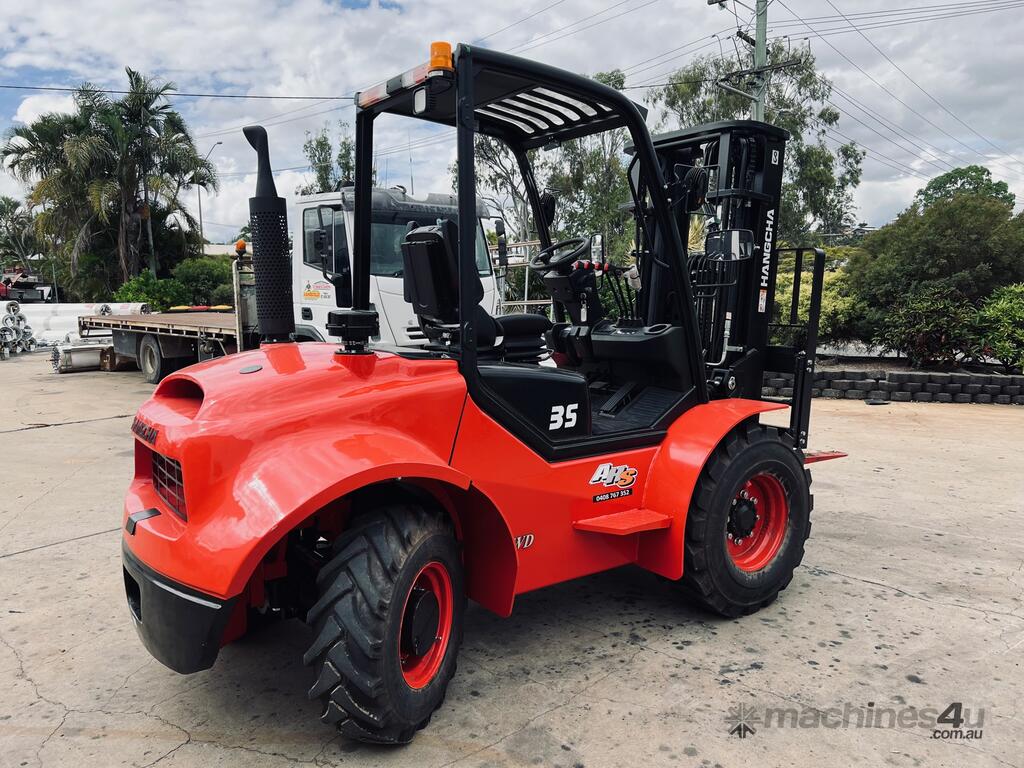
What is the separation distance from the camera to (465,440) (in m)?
3.08

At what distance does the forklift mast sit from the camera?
15.1ft

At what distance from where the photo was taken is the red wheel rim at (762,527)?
13.5 feet

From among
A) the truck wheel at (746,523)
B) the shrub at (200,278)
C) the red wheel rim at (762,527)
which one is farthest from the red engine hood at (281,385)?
the shrub at (200,278)

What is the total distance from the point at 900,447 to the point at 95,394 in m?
12.5

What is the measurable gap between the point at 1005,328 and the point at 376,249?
9322 mm

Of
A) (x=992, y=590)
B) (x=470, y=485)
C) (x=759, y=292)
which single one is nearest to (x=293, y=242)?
(x=759, y=292)

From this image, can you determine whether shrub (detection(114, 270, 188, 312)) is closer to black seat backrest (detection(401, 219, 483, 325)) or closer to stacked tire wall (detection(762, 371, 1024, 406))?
stacked tire wall (detection(762, 371, 1024, 406))

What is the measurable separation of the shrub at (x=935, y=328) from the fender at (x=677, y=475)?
970 centimetres

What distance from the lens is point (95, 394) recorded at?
1320cm

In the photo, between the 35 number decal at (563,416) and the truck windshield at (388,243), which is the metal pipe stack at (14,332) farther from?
the 35 number decal at (563,416)

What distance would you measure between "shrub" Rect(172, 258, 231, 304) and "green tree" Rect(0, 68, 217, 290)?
3.54 feet

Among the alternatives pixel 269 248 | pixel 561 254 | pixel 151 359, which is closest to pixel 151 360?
pixel 151 359

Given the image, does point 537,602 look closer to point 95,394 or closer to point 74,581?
point 74,581

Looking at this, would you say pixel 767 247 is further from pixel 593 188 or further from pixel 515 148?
pixel 593 188
